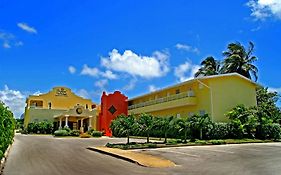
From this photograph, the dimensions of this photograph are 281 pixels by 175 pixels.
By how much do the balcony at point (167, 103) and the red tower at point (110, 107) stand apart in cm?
301

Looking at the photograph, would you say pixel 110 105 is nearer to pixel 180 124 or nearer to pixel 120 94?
pixel 120 94

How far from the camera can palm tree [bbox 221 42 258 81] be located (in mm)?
45969

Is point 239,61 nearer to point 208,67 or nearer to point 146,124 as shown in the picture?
point 208,67

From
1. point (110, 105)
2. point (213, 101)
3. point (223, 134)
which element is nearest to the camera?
point (223, 134)

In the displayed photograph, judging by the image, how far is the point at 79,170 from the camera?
39.4 ft

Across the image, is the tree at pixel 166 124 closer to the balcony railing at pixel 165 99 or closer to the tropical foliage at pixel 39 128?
the balcony railing at pixel 165 99

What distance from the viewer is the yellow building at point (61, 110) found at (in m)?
55.4

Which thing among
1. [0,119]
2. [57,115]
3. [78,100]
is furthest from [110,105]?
[0,119]

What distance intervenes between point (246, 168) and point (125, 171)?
487 cm

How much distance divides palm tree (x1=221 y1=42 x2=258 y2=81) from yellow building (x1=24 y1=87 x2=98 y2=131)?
24.9m

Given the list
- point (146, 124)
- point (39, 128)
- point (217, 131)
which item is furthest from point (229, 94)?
point (39, 128)

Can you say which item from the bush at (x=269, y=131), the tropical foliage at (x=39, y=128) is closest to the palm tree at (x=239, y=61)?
the bush at (x=269, y=131)

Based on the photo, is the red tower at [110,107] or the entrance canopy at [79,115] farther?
the entrance canopy at [79,115]

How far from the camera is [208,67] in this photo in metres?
51.8
